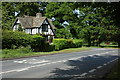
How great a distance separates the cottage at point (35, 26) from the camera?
1838 inches

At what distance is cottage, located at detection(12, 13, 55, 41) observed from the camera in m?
46.7

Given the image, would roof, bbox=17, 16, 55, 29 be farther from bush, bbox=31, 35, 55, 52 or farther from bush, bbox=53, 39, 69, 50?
bush, bbox=31, 35, 55, 52

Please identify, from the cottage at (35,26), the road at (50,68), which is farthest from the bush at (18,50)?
the cottage at (35,26)

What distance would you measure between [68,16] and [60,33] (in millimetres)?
5910

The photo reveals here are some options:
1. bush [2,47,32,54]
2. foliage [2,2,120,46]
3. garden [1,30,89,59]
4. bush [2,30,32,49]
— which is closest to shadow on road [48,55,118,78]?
garden [1,30,89,59]

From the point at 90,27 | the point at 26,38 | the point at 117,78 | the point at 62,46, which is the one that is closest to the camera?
the point at 117,78

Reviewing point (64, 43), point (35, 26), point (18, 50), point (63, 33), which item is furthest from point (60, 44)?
point (63, 33)

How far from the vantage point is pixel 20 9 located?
190ft

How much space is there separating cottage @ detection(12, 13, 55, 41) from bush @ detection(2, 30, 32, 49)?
20.6 meters

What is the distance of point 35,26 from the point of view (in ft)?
154

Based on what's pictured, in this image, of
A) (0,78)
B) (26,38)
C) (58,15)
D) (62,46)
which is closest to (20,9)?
(58,15)

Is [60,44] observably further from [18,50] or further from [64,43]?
[18,50]

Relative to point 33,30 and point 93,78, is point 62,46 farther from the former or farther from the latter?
point 93,78

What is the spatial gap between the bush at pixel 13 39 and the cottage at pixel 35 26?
20.6 m
